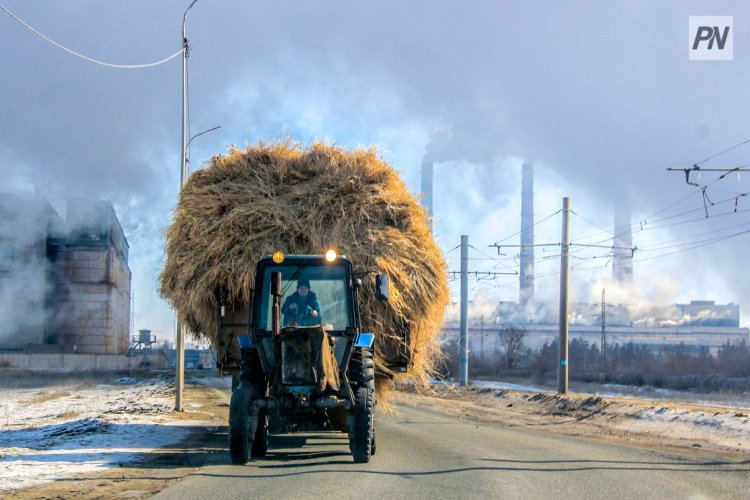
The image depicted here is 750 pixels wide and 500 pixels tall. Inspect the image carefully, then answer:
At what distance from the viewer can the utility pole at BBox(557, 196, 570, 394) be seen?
31.0 meters

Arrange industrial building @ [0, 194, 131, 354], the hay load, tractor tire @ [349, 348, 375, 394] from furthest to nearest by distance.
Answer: industrial building @ [0, 194, 131, 354], the hay load, tractor tire @ [349, 348, 375, 394]

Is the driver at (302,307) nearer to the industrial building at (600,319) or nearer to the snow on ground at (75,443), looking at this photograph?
the snow on ground at (75,443)

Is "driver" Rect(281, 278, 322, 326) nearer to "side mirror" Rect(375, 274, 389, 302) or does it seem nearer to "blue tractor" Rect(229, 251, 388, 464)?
"blue tractor" Rect(229, 251, 388, 464)

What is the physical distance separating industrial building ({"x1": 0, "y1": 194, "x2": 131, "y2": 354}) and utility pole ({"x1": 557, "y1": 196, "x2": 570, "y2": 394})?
169ft

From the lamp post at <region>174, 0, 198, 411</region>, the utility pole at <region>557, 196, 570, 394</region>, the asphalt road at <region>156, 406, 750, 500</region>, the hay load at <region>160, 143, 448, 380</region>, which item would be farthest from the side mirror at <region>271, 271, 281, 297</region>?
the utility pole at <region>557, 196, 570, 394</region>

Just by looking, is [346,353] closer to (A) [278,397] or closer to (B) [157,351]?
(A) [278,397]

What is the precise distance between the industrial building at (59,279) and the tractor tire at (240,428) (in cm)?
6291

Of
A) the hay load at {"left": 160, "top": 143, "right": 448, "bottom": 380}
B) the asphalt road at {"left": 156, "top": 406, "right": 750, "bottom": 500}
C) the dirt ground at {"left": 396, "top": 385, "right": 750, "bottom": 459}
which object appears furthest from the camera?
the dirt ground at {"left": 396, "top": 385, "right": 750, "bottom": 459}

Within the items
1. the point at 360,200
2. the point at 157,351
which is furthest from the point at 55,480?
the point at 157,351

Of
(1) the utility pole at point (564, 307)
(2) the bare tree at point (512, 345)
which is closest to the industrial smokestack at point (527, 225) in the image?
(2) the bare tree at point (512, 345)

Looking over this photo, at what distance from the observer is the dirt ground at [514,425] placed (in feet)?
31.3

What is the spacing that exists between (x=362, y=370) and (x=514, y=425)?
36.3 feet

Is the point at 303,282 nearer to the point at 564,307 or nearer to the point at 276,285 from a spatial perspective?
the point at 276,285

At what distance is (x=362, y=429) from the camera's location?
1107 cm
